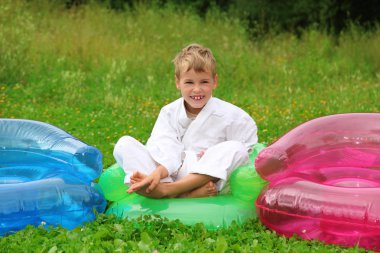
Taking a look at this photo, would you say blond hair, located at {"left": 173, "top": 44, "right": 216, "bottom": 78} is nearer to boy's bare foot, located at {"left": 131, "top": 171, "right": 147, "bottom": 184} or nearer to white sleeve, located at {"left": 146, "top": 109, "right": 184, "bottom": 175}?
white sleeve, located at {"left": 146, "top": 109, "right": 184, "bottom": 175}

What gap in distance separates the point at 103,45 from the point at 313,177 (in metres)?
7.09

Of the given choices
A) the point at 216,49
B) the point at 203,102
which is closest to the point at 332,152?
the point at 203,102

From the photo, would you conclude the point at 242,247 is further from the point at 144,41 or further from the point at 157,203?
the point at 144,41

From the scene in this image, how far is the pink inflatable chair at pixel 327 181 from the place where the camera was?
137 inches

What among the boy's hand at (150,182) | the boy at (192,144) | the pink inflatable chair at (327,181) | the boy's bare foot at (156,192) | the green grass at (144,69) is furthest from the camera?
the green grass at (144,69)

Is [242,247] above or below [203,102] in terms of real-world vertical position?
below

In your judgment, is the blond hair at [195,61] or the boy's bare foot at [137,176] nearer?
the boy's bare foot at [137,176]

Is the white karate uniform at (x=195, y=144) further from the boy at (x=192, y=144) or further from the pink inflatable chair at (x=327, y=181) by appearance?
the pink inflatable chair at (x=327, y=181)

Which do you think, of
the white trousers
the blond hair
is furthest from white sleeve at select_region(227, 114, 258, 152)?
the blond hair

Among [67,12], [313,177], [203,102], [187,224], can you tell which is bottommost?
[187,224]

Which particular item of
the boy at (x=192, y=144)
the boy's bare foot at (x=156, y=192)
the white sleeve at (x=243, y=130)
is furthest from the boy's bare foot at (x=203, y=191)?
the white sleeve at (x=243, y=130)

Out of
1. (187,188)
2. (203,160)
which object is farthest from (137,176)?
(203,160)

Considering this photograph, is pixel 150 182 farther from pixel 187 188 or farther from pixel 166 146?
pixel 166 146

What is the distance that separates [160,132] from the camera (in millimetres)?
4480
